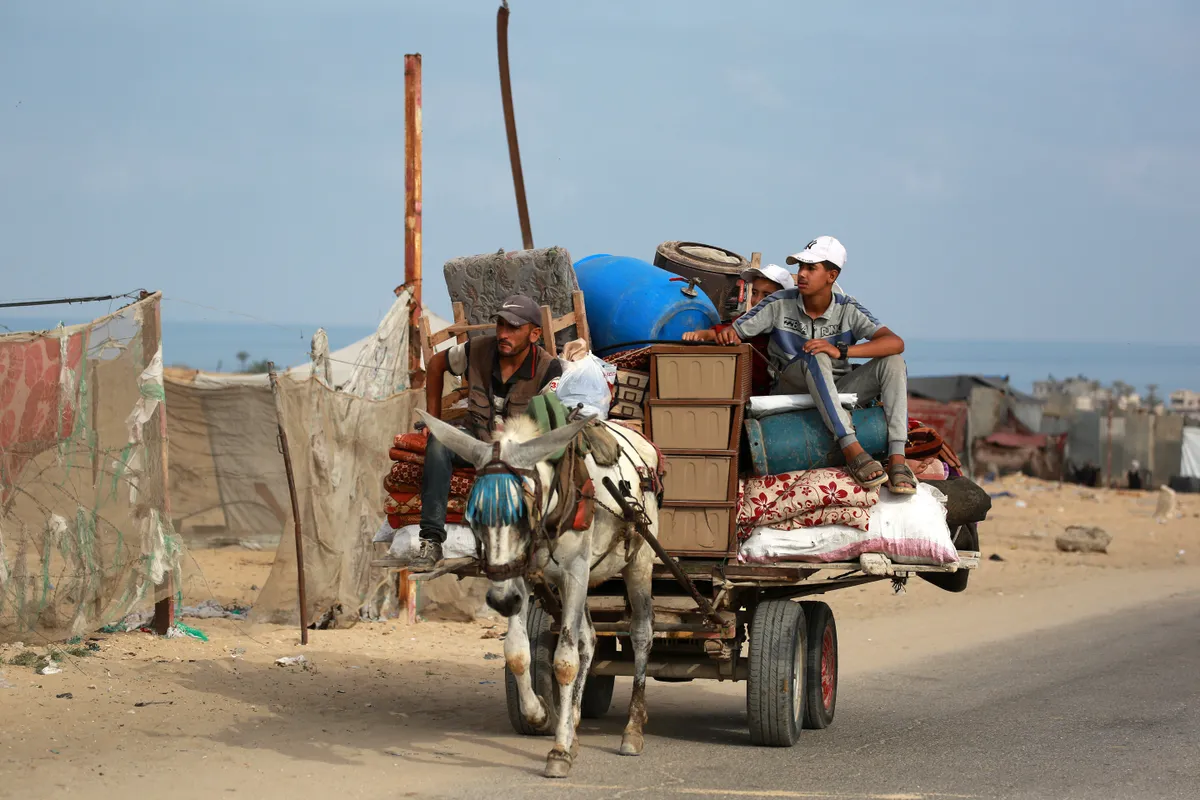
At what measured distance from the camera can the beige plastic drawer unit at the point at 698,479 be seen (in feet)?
27.7

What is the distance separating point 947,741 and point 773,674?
1.42 meters

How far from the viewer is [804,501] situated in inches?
331

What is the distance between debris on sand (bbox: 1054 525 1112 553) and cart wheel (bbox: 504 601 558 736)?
1739cm

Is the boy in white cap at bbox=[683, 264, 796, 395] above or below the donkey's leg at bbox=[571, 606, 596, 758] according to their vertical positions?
above

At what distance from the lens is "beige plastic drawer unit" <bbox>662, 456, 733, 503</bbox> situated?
8.45 meters

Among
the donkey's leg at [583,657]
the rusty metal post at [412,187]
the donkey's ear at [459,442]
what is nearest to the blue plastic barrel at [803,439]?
the donkey's leg at [583,657]

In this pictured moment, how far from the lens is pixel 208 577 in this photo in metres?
16.9

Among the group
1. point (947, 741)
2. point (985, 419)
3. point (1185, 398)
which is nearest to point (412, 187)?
point (947, 741)

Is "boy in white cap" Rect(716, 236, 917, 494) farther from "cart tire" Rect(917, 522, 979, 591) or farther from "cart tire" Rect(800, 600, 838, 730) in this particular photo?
"cart tire" Rect(800, 600, 838, 730)

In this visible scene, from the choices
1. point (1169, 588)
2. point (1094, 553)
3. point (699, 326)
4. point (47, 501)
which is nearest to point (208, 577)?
point (47, 501)

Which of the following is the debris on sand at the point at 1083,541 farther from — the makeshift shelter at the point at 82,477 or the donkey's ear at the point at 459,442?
the donkey's ear at the point at 459,442

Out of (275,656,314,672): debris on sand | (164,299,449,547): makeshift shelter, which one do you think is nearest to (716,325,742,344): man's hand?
(275,656,314,672): debris on sand

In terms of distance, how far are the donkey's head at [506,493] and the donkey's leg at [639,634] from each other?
118cm

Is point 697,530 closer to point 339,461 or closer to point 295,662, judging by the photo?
point 295,662
